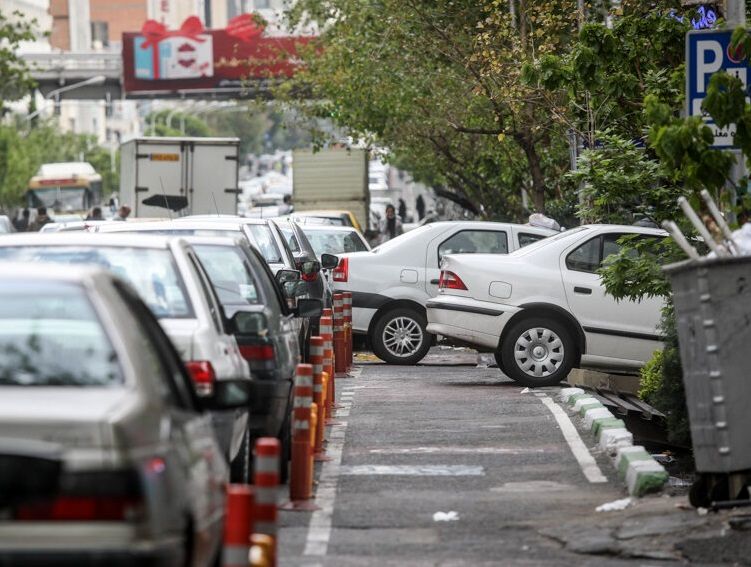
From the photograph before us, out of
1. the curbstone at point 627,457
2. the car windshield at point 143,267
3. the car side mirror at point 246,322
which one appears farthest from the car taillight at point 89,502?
the curbstone at point 627,457

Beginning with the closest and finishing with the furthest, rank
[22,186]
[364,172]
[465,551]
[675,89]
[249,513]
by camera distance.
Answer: [249,513] → [465,551] → [675,89] → [364,172] → [22,186]

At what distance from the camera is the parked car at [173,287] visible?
28.6 feet

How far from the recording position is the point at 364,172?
1795 inches

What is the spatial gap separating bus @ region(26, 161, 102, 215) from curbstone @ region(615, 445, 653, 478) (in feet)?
Result: 164

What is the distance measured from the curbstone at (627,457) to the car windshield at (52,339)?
19.7 feet

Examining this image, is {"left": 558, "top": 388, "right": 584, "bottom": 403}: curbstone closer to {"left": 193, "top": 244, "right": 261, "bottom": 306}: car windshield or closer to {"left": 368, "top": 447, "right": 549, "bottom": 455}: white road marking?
{"left": 368, "top": 447, "right": 549, "bottom": 455}: white road marking

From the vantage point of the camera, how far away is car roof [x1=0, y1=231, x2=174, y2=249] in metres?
9.00

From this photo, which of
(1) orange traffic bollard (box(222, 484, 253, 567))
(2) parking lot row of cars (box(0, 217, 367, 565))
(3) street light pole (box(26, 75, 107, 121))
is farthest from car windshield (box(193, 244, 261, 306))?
(3) street light pole (box(26, 75, 107, 121))

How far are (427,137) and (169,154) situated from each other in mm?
6156

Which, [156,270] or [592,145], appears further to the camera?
[592,145]

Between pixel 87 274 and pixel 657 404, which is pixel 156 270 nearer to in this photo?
pixel 87 274

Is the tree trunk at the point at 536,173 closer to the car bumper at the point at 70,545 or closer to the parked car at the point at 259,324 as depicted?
the parked car at the point at 259,324

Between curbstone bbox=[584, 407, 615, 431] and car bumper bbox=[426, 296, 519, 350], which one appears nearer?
curbstone bbox=[584, 407, 615, 431]

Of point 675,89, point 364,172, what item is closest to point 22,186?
point 364,172
